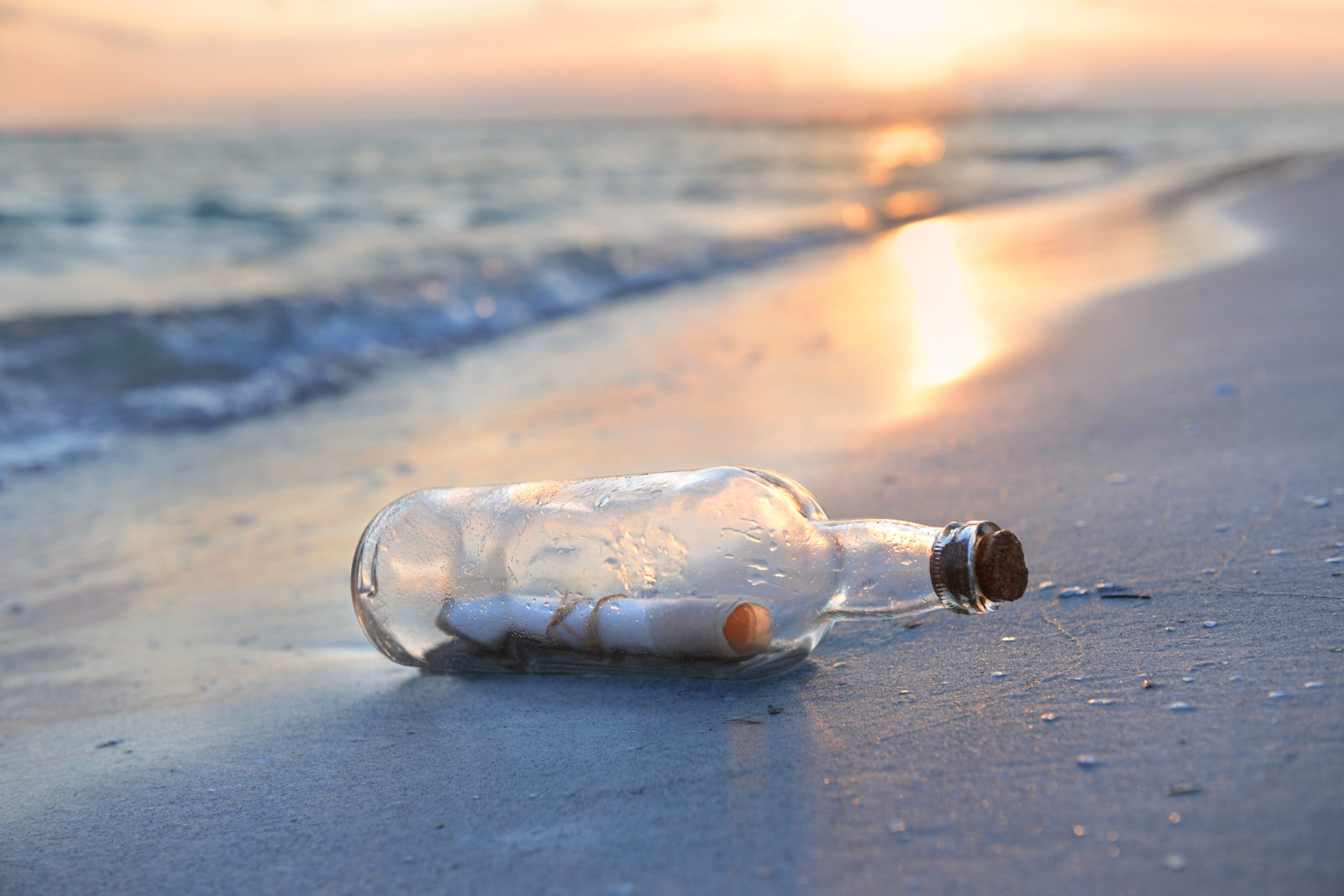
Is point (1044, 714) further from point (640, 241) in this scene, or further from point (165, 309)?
point (640, 241)

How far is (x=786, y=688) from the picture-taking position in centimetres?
136

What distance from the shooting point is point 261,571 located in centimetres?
234

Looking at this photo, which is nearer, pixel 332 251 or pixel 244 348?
pixel 244 348

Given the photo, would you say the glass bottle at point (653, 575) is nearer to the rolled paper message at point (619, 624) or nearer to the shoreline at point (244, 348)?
the rolled paper message at point (619, 624)

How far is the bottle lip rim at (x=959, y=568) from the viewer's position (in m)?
1.17

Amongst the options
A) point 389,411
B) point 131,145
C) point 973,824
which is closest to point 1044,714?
point 973,824

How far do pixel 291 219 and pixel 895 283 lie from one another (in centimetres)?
743

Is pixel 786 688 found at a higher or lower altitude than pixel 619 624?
lower

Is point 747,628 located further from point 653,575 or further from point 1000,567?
point 1000,567

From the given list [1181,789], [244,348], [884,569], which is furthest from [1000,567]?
[244,348]

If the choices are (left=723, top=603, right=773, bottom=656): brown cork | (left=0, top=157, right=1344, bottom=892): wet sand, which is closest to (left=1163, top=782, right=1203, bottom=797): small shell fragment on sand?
(left=0, top=157, right=1344, bottom=892): wet sand

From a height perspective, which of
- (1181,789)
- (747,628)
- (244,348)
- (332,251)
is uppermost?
(332,251)

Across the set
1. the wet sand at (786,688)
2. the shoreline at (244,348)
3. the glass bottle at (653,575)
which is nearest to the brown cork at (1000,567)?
the glass bottle at (653,575)

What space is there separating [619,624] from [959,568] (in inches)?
17.8
